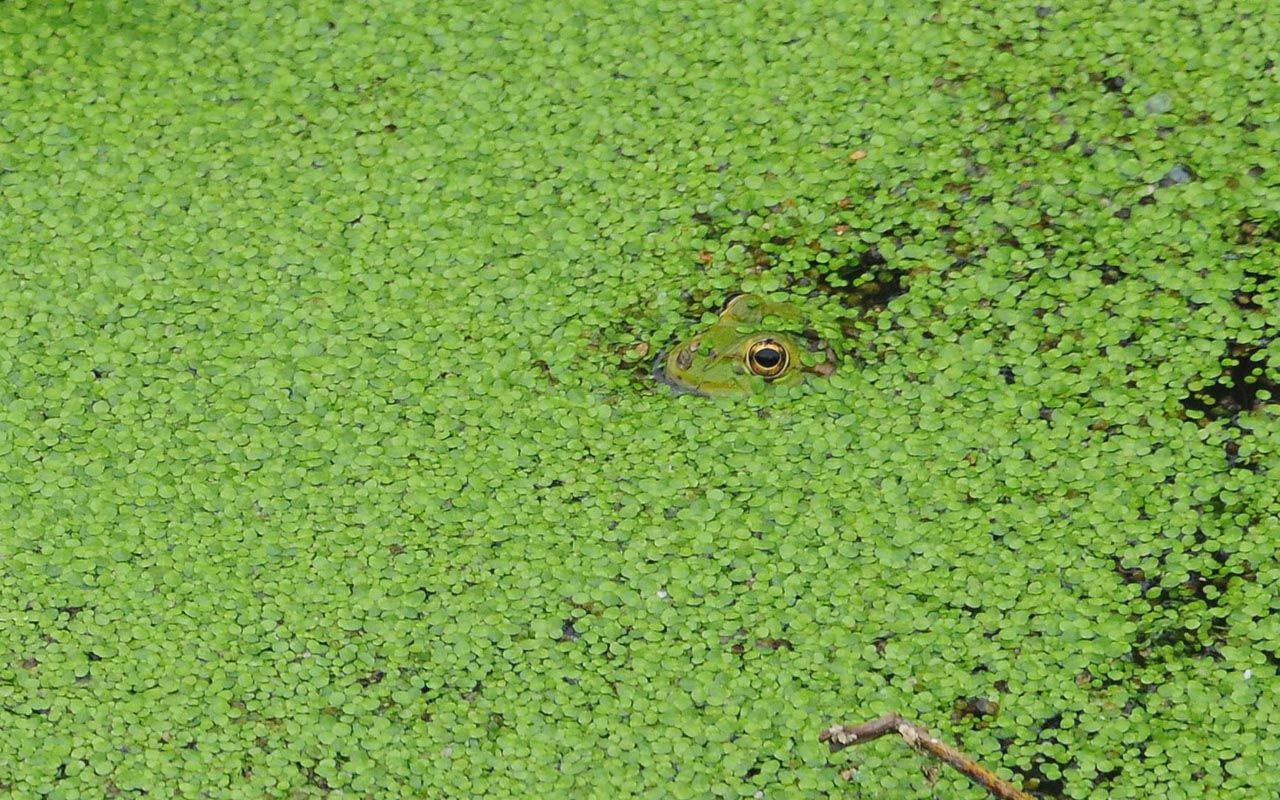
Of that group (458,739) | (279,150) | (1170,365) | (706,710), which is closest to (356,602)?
(458,739)

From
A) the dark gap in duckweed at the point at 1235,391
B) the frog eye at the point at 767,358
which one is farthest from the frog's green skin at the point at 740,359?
the dark gap in duckweed at the point at 1235,391

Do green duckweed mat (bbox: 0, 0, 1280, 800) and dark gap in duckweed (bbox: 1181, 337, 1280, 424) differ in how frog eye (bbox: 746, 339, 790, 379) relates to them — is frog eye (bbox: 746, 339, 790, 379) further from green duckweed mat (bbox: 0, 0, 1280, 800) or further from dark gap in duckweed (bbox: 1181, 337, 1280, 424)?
dark gap in duckweed (bbox: 1181, 337, 1280, 424)

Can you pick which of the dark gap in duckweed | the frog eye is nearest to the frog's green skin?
the frog eye

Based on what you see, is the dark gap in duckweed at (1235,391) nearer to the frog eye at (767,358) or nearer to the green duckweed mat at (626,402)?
the green duckweed mat at (626,402)

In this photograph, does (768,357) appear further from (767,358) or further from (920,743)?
(920,743)

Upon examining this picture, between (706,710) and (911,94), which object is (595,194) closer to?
(911,94)

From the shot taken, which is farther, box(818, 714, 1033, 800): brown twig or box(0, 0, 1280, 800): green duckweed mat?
box(0, 0, 1280, 800): green duckweed mat
